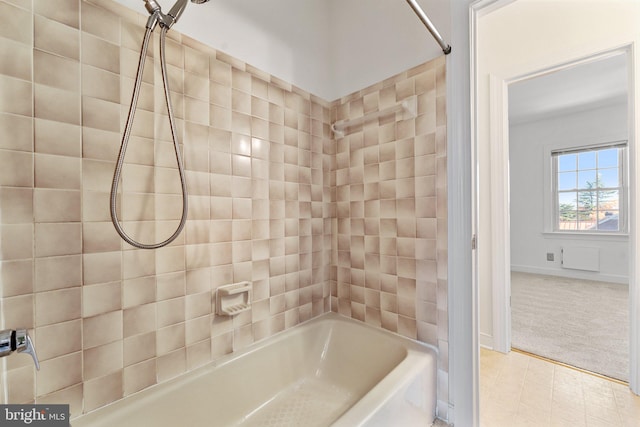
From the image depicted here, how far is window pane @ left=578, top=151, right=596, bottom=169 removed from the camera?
13.3ft

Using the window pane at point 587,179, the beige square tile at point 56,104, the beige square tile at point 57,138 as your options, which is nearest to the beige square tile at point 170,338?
the beige square tile at point 57,138

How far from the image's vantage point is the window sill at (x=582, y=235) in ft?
12.5

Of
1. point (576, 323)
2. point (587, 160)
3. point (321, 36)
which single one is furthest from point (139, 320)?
point (587, 160)

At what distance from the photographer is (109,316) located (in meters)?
0.95

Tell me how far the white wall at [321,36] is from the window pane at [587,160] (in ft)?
14.6

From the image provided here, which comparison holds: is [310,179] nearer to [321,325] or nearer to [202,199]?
[202,199]

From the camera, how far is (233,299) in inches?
50.0

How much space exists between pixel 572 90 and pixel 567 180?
63.3 inches

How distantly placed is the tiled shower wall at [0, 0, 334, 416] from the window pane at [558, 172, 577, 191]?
502 centimetres

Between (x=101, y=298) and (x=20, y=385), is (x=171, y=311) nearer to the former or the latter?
(x=101, y=298)

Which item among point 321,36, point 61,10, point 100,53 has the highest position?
point 321,36

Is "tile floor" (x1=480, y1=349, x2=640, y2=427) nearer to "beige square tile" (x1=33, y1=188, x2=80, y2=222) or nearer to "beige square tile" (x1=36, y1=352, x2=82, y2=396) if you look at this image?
"beige square tile" (x1=36, y1=352, x2=82, y2=396)

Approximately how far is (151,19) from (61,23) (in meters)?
0.27

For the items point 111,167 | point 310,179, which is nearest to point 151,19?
point 111,167
